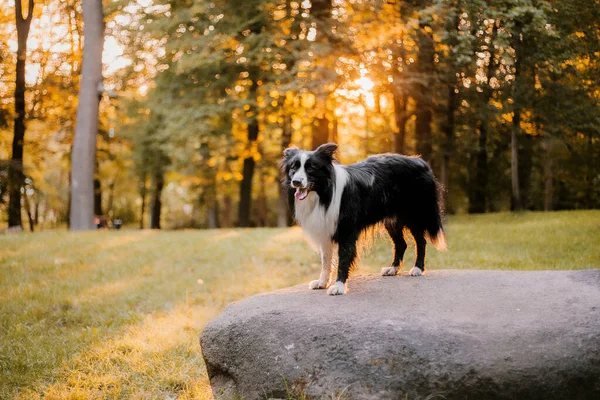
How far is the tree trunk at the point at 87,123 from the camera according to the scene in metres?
16.2

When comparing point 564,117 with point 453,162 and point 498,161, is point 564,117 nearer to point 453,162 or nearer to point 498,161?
point 453,162

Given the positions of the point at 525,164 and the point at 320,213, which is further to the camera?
the point at 525,164

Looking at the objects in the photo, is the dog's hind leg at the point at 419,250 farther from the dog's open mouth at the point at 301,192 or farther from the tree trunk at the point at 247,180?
the tree trunk at the point at 247,180

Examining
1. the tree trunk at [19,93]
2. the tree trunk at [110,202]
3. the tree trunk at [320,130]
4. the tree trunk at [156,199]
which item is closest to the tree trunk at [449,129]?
the tree trunk at [320,130]

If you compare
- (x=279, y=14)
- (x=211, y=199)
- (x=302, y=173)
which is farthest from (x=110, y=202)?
(x=302, y=173)

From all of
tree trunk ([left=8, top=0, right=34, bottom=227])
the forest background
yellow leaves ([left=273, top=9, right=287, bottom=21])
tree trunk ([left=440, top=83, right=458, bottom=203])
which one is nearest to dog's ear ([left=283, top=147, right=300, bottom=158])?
the forest background

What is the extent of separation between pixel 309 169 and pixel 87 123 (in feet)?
Result: 44.3

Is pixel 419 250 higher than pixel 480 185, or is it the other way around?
pixel 480 185

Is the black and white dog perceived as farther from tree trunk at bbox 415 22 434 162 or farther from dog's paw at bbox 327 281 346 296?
tree trunk at bbox 415 22 434 162

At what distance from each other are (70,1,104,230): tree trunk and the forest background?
0.35 metres

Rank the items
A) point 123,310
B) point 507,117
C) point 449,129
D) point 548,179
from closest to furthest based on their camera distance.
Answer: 1. point 123,310
2. point 507,117
3. point 449,129
4. point 548,179

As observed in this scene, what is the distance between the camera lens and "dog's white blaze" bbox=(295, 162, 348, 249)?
493cm

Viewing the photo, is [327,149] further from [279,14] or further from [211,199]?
[211,199]

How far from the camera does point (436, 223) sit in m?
5.89
